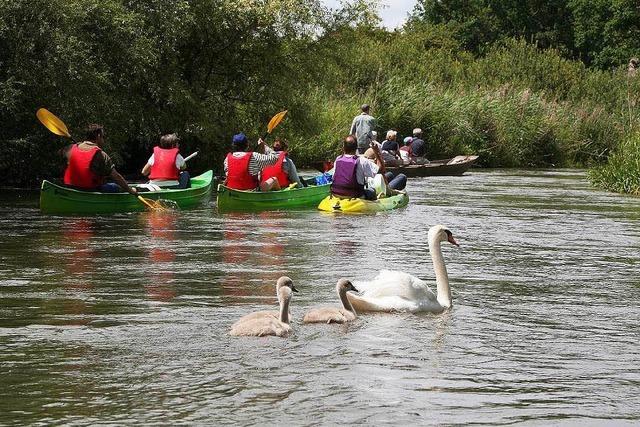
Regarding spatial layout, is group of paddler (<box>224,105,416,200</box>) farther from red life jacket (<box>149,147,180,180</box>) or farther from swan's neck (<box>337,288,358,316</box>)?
swan's neck (<box>337,288,358,316</box>)

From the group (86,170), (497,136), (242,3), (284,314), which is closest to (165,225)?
(86,170)

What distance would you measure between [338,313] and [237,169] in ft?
37.2

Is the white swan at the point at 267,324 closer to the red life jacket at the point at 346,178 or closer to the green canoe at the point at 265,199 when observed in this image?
the red life jacket at the point at 346,178

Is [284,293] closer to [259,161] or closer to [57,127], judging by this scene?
[259,161]

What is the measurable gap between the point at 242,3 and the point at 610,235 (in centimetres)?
1482

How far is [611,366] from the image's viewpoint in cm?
836

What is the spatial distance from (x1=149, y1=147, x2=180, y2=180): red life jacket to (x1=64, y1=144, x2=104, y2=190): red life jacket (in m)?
1.48

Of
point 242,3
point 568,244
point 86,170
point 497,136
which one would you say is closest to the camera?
point 568,244

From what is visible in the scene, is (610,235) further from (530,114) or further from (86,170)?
(530,114)

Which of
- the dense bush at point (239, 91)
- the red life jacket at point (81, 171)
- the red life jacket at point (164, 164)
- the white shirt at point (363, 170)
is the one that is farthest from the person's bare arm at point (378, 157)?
the dense bush at point (239, 91)

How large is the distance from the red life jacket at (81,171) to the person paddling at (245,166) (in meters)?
2.12

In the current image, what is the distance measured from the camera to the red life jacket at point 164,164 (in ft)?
68.8

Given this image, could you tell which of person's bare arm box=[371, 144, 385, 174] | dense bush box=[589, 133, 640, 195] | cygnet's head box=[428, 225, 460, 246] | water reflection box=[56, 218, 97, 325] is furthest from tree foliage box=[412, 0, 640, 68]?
cygnet's head box=[428, 225, 460, 246]

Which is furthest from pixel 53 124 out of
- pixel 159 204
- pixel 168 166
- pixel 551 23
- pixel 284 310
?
pixel 551 23
